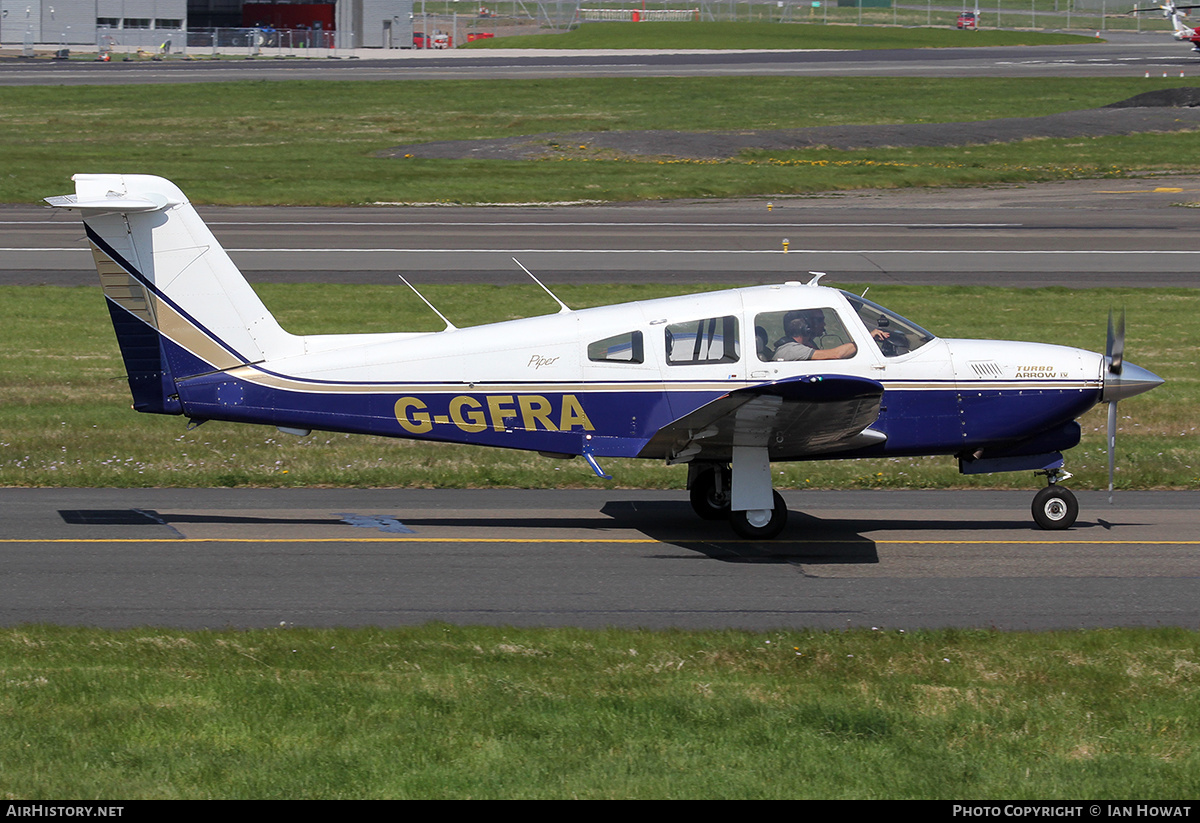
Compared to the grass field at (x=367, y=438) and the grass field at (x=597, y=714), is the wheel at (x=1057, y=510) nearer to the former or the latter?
the grass field at (x=367, y=438)

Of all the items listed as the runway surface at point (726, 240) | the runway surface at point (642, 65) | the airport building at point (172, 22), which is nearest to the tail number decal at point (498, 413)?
the runway surface at point (726, 240)

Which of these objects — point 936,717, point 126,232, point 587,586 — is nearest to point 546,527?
point 587,586

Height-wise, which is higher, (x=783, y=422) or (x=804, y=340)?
(x=804, y=340)

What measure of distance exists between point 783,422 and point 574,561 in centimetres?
224

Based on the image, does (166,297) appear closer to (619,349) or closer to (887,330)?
(619,349)

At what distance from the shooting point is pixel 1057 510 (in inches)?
495

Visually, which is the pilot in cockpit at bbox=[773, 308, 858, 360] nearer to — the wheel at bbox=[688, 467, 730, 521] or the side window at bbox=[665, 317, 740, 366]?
the side window at bbox=[665, 317, 740, 366]

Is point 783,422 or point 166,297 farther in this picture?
point 166,297

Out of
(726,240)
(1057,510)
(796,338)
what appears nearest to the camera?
(796,338)

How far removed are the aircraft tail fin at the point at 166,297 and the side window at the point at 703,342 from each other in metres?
3.59

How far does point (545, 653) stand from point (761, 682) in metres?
1.52

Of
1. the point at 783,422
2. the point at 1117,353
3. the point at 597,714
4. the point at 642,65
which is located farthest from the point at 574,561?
the point at 642,65

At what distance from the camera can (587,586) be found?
35.0 feet

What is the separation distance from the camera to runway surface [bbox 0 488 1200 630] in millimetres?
9914
